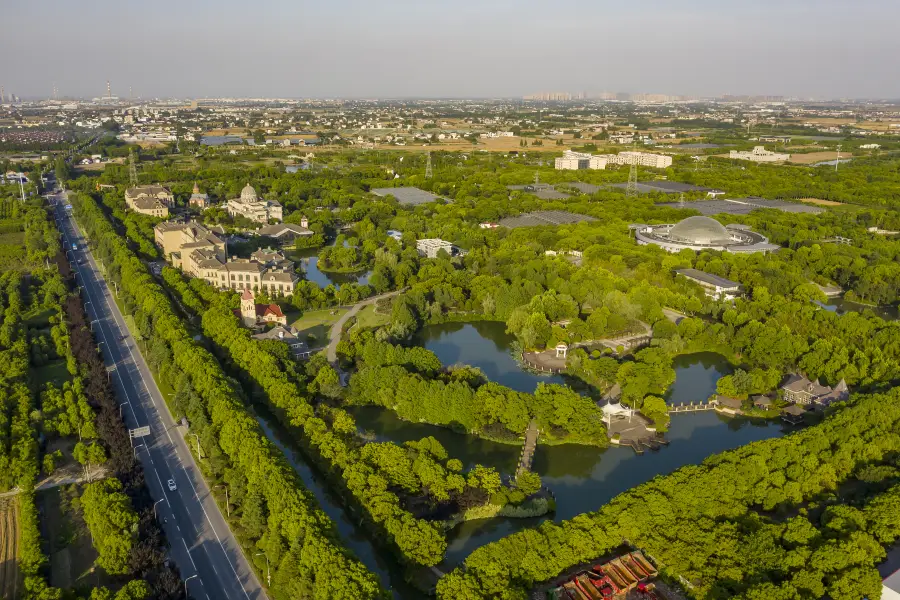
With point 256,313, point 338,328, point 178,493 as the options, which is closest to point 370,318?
point 338,328

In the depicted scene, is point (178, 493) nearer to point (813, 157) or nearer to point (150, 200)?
point (150, 200)

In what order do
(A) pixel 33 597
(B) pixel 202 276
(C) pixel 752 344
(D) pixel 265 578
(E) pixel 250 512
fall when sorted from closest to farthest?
(A) pixel 33 597, (D) pixel 265 578, (E) pixel 250 512, (C) pixel 752 344, (B) pixel 202 276

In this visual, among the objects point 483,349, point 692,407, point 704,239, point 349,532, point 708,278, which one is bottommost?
point 349,532

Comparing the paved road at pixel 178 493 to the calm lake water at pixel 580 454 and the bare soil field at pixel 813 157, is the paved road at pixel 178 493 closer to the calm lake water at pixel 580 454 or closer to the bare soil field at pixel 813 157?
the calm lake water at pixel 580 454

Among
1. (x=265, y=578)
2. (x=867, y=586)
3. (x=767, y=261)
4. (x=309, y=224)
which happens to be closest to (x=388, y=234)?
(x=309, y=224)

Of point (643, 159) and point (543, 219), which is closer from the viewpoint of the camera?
point (543, 219)

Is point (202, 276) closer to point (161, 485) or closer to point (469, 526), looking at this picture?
point (161, 485)
